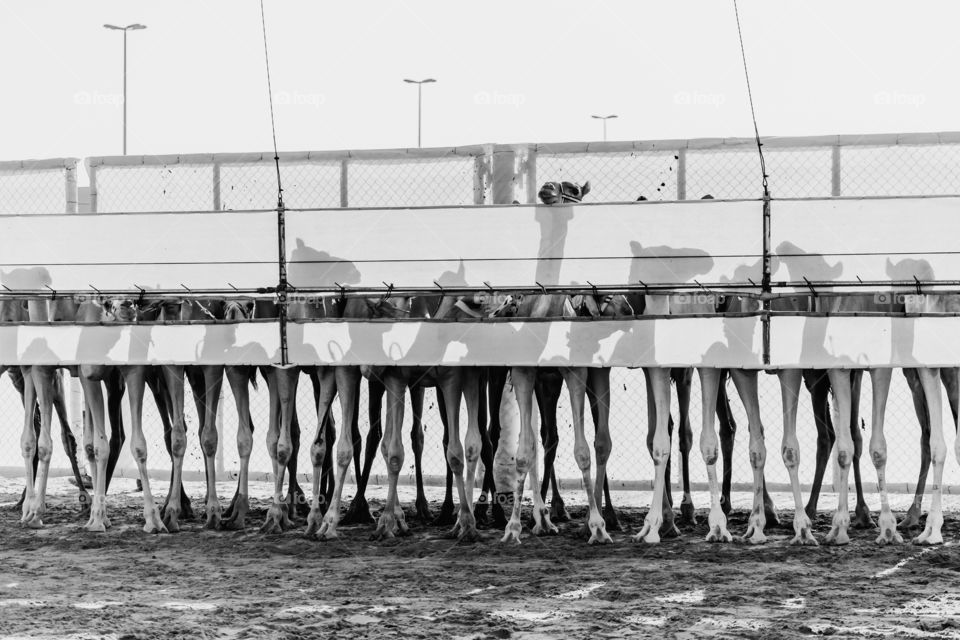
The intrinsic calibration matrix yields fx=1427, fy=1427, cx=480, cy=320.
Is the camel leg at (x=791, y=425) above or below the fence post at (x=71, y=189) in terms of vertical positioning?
below

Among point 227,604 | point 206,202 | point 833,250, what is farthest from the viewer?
point 206,202

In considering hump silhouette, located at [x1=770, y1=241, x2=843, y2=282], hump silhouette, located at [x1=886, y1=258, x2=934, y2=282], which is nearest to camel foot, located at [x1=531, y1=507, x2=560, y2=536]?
hump silhouette, located at [x1=770, y1=241, x2=843, y2=282]

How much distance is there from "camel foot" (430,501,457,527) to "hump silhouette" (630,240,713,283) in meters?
2.55

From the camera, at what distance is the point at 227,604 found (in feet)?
27.2

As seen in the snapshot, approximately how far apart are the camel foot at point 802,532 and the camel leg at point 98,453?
551 centimetres

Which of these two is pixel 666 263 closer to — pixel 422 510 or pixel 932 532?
pixel 932 532

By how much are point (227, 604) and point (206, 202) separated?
5.87 m

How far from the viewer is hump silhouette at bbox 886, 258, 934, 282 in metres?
10.4

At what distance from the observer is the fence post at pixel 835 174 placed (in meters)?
11.6

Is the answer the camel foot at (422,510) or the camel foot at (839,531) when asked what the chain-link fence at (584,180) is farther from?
the camel foot at (839,531)

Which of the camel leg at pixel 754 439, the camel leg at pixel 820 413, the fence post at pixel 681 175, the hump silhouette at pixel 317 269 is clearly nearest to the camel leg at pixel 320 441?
the hump silhouette at pixel 317 269

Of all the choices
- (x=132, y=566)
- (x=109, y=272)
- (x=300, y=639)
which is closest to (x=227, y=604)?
(x=300, y=639)

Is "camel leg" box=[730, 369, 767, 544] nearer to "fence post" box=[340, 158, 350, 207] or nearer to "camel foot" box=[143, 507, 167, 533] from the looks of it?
"fence post" box=[340, 158, 350, 207]

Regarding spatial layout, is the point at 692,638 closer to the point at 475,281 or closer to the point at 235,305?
the point at 475,281
